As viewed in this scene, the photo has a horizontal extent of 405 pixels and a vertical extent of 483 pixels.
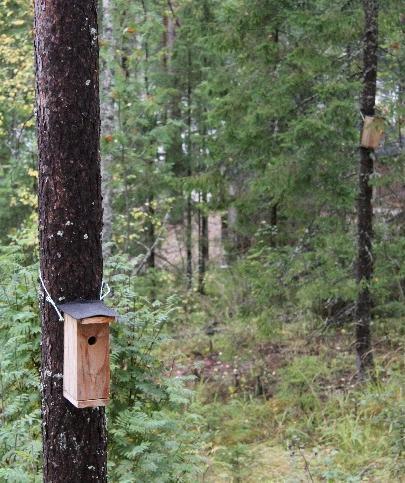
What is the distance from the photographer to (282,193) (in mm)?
8742

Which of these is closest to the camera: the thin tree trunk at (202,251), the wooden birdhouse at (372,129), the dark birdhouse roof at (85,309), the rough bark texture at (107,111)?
the dark birdhouse roof at (85,309)

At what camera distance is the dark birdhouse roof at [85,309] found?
303 centimetres

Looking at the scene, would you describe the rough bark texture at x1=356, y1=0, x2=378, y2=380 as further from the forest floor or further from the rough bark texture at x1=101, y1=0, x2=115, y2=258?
the rough bark texture at x1=101, y1=0, x2=115, y2=258

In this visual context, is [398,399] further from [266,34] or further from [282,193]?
[266,34]

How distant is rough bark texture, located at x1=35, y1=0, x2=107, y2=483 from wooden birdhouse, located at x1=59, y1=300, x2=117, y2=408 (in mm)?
118

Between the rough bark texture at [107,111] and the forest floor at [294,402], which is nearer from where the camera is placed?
the forest floor at [294,402]

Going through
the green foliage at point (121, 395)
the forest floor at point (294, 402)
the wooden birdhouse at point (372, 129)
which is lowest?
the forest floor at point (294, 402)

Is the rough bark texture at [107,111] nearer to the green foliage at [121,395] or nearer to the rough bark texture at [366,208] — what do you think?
the rough bark texture at [366,208]

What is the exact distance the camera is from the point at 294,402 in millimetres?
8539

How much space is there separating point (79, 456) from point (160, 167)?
1010 centimetres

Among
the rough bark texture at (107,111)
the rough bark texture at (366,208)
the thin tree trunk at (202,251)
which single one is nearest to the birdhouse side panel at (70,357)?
the rough bark texture at (366,208)

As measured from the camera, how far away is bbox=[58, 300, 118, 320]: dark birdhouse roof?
3029 millimetres

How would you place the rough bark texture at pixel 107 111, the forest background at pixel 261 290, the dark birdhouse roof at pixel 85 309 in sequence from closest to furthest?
the dark birdhouse roof at pixel 85 309
the forest background at pixel 261 290
the rough bark texture at pixel 107 111

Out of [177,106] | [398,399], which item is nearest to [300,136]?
[398,399]
